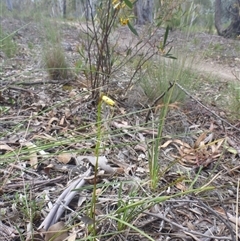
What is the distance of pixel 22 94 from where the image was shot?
2072mm

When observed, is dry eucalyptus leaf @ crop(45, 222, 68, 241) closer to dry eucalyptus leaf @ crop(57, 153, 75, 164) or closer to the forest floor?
the forest floor

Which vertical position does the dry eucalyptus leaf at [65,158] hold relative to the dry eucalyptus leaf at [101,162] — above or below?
below

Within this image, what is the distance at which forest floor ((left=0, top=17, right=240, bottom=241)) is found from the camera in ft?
3.21

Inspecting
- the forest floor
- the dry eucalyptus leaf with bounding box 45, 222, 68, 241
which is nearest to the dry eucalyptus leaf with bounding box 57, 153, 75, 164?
the forest floor

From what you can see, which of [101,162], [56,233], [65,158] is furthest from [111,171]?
[56,233]

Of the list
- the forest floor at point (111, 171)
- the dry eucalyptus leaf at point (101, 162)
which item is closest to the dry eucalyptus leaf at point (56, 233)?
the forest floor at point (111, 171)

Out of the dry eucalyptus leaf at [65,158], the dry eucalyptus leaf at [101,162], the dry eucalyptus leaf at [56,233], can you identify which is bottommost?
the dry eucalyptus leaf at [65,158]

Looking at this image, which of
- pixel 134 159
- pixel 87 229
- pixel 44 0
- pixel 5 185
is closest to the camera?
pixel 87 229

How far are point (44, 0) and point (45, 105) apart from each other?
3064mm

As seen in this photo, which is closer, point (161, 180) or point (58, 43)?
point (161, 180)

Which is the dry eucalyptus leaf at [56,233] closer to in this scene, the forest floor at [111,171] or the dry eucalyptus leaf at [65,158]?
the forest floor at [111,171]

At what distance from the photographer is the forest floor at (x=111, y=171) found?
3.21 ft

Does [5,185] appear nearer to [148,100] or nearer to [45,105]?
[45,105]

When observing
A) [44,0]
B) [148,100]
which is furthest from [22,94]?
[44,0]
